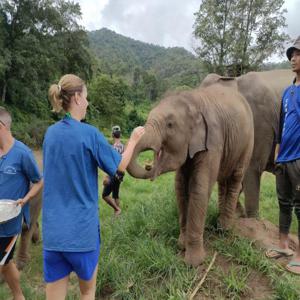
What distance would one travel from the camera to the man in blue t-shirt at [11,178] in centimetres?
323

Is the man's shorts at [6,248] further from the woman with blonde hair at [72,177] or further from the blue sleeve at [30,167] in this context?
the woman with blonde hair at [72,177]

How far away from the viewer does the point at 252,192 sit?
5137 mm

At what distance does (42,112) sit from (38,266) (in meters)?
21.9

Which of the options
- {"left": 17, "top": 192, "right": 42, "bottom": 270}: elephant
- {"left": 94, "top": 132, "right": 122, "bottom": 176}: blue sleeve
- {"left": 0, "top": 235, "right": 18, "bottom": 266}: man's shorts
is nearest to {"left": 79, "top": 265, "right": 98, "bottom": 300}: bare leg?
{"left": 94, "top": 132, "right": 122, "bottom": 176}: blue sleeve

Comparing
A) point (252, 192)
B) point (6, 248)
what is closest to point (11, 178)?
point (6, 248)

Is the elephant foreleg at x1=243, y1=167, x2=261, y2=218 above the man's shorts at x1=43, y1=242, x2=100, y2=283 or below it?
below

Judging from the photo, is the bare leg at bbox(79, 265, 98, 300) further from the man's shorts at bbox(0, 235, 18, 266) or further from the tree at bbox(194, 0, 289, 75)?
the tree at bbox(194, 0, 289, 75)

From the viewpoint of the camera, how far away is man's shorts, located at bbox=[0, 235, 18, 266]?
3207 mm

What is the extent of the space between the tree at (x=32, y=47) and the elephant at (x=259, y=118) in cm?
1792

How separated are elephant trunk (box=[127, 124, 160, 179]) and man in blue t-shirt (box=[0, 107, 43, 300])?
0.83m

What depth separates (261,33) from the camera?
26.6 metres

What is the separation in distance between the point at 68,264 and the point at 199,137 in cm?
172

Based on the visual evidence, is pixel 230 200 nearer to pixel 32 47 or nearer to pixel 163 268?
pixel 163 268

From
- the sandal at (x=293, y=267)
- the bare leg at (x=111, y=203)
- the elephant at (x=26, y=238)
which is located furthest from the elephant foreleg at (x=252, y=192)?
the elephant at (x=26, y=238)
